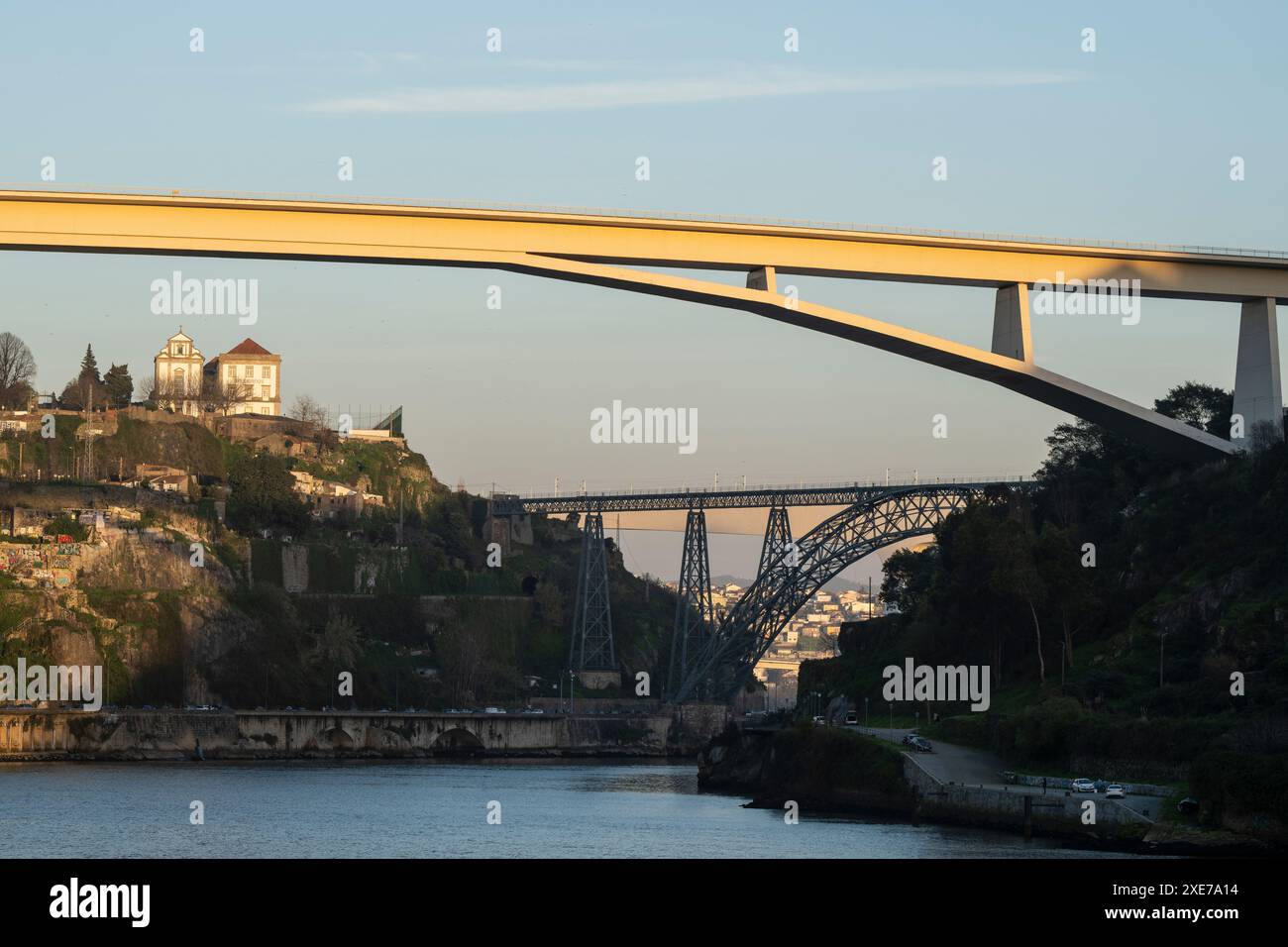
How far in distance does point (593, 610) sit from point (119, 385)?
38.3 metres

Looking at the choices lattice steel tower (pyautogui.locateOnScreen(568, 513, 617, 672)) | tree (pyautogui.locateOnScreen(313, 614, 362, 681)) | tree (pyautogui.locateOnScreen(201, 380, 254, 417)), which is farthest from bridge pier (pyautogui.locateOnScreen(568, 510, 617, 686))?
tree (pyautogui.locateOnScreen(201, 380, 254, 417))

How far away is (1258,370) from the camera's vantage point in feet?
164

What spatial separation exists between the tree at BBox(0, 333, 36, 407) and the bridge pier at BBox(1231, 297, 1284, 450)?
92.1m

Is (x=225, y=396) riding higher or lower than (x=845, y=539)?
higher

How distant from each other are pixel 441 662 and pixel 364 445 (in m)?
26.4

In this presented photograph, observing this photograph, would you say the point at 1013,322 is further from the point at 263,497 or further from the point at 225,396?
the point at 225,396

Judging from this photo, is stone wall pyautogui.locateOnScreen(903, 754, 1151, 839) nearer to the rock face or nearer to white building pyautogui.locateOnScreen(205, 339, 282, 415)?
the rock face

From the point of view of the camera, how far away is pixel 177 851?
129 feet

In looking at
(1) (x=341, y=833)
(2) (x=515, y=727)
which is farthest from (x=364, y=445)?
(1) (x=341, y=833)

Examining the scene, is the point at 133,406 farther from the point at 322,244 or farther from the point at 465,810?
the point at 322,244

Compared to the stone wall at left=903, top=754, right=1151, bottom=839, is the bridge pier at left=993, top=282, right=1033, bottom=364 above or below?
above

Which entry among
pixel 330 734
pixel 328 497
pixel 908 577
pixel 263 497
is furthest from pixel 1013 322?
pixel 328 497

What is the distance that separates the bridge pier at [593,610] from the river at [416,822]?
36535mm

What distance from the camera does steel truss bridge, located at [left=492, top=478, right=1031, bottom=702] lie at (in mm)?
91375
